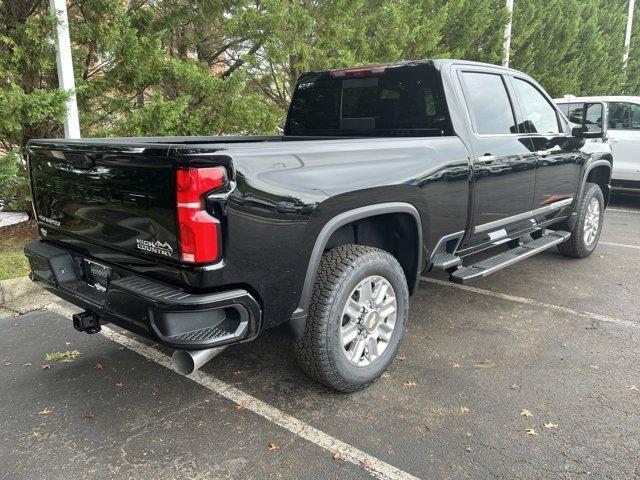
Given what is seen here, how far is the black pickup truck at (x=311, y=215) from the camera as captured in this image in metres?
2.41

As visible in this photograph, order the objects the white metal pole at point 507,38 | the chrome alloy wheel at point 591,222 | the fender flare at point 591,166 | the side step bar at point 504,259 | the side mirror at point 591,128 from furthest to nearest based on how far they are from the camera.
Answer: the white metal pole at point 507,38 < the chrome alloy wheel at point 591,222 < the fender flare at point 591,166 < the side mirror at point 591,128 < the side step bar at point 504,259

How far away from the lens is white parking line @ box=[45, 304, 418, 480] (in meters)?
2.54

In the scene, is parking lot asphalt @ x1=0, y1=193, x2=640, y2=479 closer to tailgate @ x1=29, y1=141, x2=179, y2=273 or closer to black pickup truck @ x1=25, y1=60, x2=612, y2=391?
black pickup truck @ x1=25, y1=60, x2=612, y2=391

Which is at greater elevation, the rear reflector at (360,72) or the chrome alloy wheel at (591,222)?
the rear reflector at (360,72)

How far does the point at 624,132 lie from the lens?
904cm

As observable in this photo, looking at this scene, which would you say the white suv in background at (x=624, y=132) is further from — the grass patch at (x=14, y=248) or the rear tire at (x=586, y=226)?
the grass patch at (x=14, y=248)

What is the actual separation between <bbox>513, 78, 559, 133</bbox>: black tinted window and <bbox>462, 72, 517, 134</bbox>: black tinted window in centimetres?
28

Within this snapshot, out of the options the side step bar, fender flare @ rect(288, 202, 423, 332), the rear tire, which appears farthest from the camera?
the rear tire

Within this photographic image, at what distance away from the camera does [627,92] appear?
796 inches

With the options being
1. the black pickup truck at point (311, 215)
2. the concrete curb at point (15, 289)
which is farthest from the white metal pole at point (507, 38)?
the concrete curb at point (15, 289)

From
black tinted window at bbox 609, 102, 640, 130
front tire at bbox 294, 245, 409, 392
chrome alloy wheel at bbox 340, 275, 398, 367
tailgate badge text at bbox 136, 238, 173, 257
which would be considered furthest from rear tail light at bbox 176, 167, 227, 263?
black tinted window at bbox 609, 102, 640, 130

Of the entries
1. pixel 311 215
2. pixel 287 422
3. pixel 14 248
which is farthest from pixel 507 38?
pixel 287 422

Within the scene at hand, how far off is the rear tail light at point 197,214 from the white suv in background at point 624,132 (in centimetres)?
807

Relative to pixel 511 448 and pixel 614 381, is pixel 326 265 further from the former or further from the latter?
pixel 614 381
